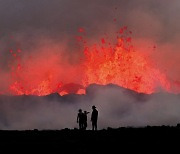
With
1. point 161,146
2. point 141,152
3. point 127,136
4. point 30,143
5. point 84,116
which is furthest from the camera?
point 84,116

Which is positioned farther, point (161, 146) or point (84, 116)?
point (84, 116)

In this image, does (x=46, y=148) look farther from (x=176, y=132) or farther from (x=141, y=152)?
(x=176, y=132)

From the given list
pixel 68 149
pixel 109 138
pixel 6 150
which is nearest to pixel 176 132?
pixel 109 138

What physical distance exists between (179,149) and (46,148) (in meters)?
9.25

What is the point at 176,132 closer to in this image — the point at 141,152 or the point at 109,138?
the point at 109,138

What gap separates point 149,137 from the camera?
32344 millimetres

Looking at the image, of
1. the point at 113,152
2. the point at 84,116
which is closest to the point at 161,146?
the point at 113,152

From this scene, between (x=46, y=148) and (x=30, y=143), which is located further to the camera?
(x=30, y=143)

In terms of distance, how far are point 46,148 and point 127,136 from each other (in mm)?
8410

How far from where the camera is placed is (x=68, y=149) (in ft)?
90.9

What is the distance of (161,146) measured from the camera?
90.5ft

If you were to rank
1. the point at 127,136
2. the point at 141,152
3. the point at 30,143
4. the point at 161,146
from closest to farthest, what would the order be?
1. the point at 141,152
2. the point at 161,146
3. the point at 30,143
4. the point at 127,136

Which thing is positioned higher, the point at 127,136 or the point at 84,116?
the point at 84,116

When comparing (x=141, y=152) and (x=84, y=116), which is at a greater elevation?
(x=84, y=116)
